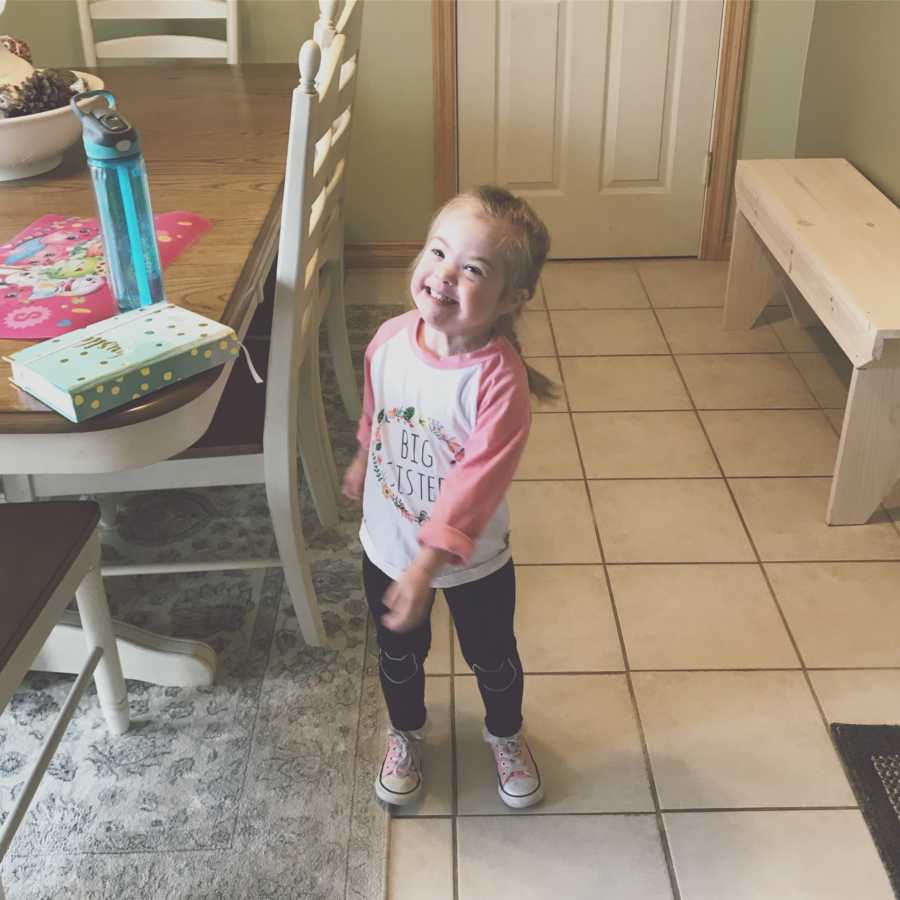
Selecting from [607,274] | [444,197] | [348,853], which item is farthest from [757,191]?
[348,853]

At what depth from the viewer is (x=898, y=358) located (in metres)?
2.08

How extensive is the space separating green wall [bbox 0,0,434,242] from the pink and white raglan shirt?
2.16 metres

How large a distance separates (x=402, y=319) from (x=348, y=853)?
80cm

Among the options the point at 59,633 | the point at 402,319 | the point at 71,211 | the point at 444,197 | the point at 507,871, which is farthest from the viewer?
the point at 444,197

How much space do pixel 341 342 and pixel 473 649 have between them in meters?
1.16

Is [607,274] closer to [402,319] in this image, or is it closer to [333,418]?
[333,418]

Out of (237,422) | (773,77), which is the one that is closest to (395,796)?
(237,422)

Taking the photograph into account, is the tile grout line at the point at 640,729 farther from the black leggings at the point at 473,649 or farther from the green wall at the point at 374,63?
the green wall at the point at 374,63

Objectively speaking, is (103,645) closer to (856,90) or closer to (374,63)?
(374,63)

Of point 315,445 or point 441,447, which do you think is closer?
point 441,447

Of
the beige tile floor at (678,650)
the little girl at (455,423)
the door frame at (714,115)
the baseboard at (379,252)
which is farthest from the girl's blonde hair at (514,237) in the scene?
the baseboard at (379,252)

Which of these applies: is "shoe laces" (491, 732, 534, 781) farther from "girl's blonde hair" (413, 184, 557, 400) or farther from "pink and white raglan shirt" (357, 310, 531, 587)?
"girl's blonde hair" (413, 184, 557, 400)

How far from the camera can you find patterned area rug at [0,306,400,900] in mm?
1549

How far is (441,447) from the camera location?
1.30 meters
